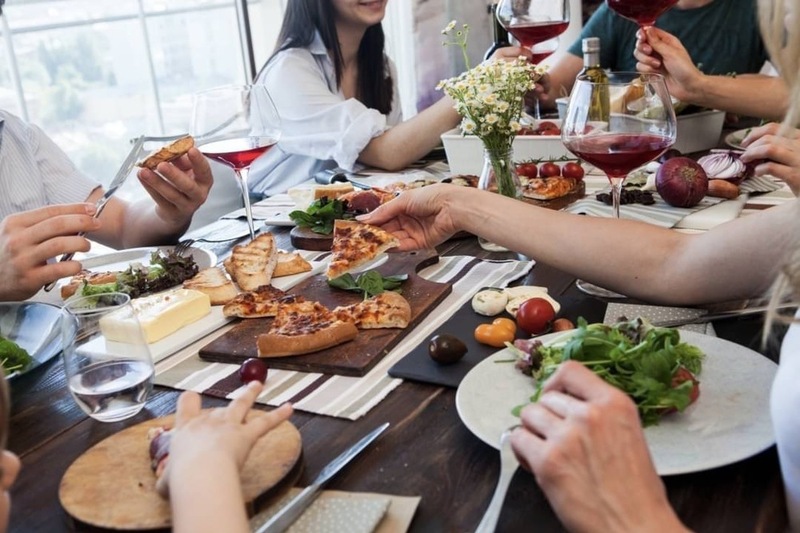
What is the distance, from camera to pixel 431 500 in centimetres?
78

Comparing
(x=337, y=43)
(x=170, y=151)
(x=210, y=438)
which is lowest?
(x=210, y=438)

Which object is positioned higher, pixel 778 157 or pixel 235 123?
pixel 235 123

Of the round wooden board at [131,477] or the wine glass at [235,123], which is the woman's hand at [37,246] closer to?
the wine glass at [235,123]

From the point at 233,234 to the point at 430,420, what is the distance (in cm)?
101

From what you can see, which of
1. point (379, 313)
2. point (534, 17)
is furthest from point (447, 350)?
point (534, 17)

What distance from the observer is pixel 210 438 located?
74cm

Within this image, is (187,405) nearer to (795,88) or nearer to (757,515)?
(757,515)

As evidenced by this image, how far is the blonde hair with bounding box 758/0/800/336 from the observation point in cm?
84

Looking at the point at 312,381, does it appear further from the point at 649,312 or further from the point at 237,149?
the point at 237,149

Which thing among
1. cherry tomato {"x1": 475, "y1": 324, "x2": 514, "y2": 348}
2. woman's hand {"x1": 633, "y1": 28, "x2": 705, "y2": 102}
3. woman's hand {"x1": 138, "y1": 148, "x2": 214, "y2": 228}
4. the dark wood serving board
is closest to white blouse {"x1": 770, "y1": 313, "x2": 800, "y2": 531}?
cherry tomato {"x1": 475, "y1": 324, "x2": 514, "y2": 348}

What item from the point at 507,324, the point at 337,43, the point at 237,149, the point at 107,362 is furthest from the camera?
the point at 337,43

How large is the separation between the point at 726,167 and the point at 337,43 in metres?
1.59

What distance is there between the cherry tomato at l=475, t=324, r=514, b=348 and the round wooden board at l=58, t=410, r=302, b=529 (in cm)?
33

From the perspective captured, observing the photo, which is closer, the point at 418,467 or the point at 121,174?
the point at 418,467
